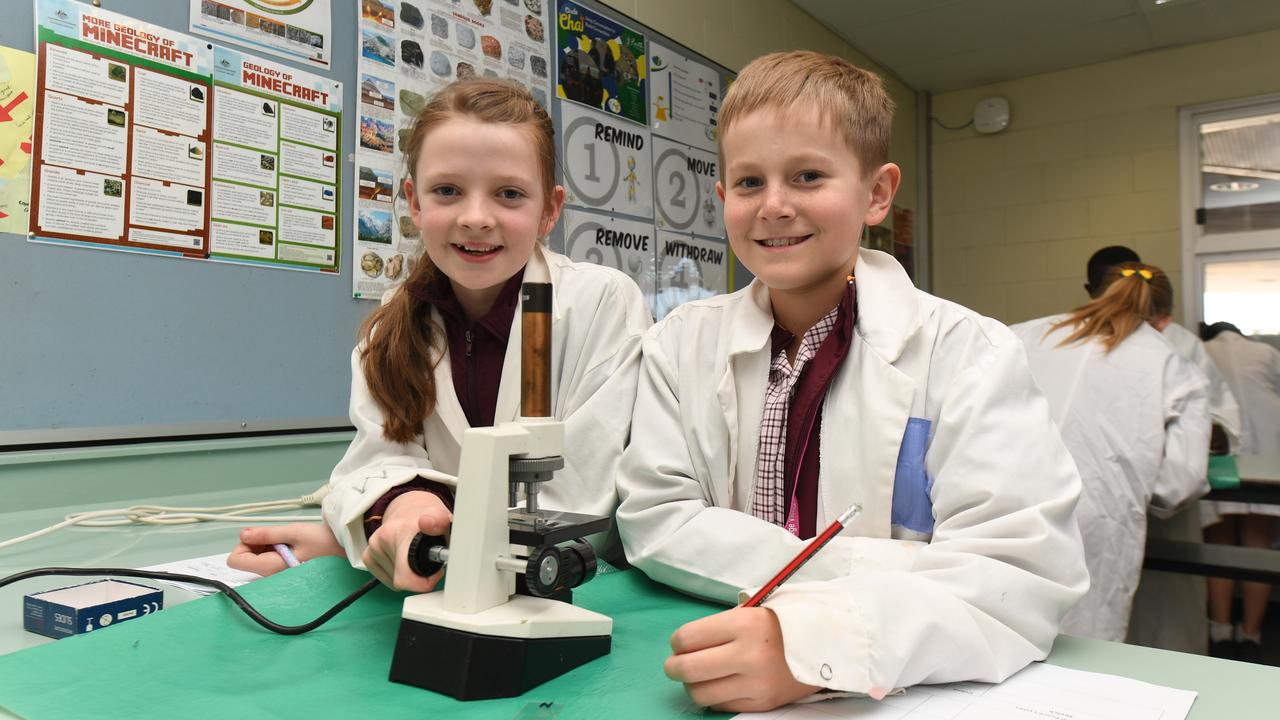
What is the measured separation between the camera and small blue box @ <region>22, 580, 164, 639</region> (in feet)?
2.25

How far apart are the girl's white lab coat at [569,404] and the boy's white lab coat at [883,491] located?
1.6 inches

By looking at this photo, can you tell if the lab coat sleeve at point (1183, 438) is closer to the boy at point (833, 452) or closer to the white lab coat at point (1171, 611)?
the white lab coat at point (1171, 611)

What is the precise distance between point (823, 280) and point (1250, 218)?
4.22 meters

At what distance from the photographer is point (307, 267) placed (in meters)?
1.67

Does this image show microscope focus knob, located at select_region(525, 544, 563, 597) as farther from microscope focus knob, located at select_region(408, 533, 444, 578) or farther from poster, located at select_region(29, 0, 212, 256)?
poster, located at select_region(29, 0, 212, 256)

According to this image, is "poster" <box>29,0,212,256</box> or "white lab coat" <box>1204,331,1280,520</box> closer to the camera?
"poster" <box>29,0,212,256</box>

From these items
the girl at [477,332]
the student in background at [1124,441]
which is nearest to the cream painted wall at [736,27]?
the student in background at [1124,441]

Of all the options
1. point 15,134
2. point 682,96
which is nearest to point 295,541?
point 15,134

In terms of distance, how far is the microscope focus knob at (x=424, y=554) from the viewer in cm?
64

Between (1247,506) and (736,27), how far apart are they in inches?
100

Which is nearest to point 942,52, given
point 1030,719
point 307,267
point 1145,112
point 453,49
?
point 1145,112

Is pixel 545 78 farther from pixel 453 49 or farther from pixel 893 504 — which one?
pixel 893 504

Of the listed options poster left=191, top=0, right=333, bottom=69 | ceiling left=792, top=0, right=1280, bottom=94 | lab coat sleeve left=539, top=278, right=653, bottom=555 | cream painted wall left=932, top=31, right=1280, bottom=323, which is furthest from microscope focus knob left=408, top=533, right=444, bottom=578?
cream painted wall left=932, top=31, right=1280, bottom=323

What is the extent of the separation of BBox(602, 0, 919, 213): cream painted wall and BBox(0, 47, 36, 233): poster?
5.30ft
